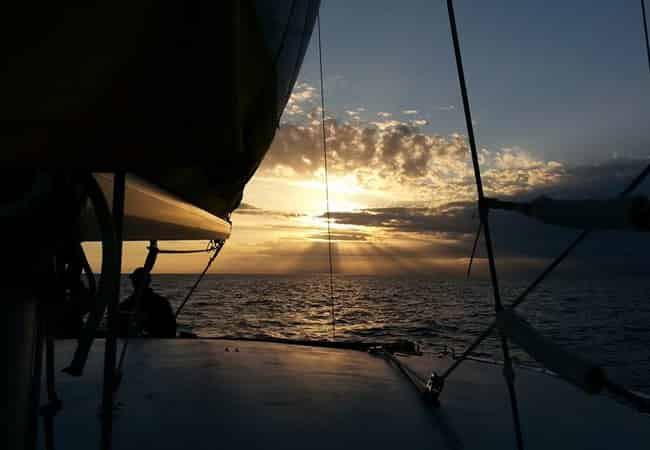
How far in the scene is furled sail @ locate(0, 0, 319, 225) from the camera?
0.92 m

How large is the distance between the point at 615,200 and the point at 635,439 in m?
2.46

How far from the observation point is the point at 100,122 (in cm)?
106

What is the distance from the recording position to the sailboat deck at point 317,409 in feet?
9.12

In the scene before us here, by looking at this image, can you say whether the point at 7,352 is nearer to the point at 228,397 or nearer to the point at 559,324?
the point at 228,397

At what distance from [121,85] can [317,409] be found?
8.99 feet

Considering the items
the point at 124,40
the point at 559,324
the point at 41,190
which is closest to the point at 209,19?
the point at 124,40

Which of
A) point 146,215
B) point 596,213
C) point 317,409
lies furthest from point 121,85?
point 317,409

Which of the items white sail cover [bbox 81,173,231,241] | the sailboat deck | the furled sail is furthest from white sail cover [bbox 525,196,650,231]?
the sailboat deck

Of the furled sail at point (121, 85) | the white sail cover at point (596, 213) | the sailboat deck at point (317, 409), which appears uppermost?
the furled sail at point (121, 85)

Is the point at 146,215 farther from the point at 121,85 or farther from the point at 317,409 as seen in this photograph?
the point at 317,409

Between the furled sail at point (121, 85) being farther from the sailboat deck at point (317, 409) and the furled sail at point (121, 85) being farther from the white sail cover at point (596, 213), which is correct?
the sailboat deck at point (317, 409)

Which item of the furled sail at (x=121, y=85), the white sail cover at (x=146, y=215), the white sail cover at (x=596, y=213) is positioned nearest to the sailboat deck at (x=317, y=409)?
the white sail cover at (x=146, y=215)

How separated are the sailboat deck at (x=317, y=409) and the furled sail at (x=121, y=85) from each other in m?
2.04

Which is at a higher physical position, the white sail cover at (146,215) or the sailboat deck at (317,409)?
the white sail cover at (146,215)
